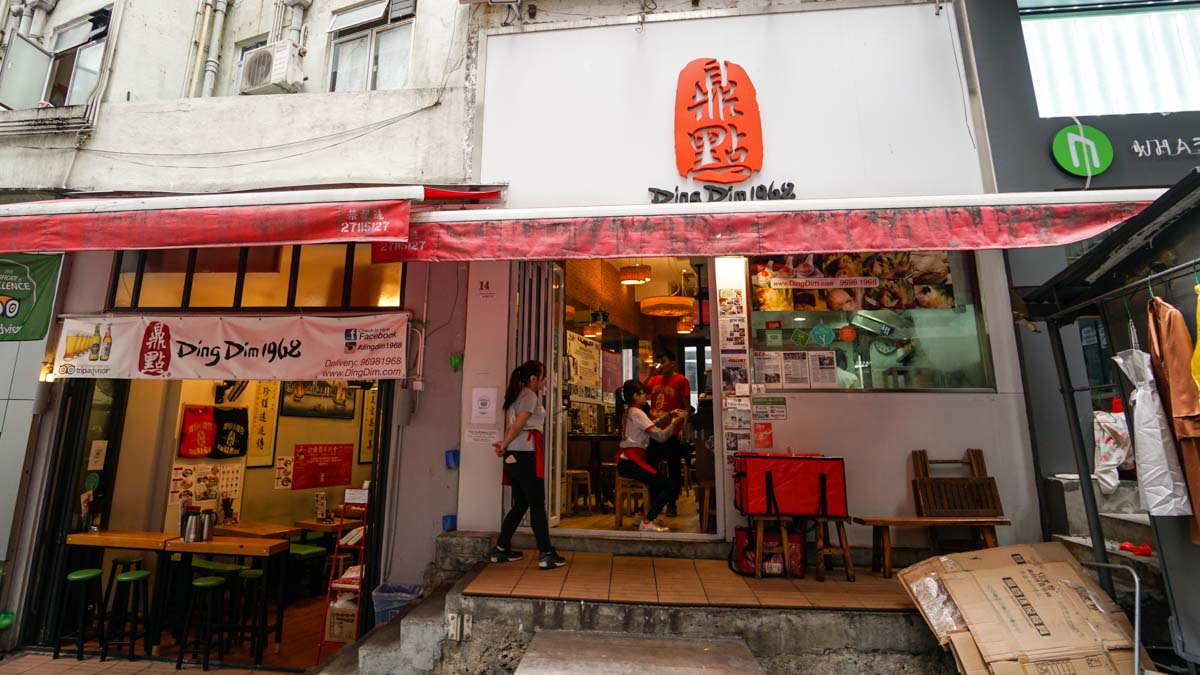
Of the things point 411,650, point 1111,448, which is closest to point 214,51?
point 411,650

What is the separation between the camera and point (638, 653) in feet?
12.1

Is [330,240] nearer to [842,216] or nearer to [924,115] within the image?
[842,216]

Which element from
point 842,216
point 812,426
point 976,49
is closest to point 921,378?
point 812,426

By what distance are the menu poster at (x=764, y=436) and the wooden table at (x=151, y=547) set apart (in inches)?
238

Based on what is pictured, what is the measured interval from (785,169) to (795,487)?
3.08 metres

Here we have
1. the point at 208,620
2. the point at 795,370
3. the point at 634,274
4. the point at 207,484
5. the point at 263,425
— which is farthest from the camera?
the point at 634,274

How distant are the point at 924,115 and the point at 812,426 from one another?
3270 millimetres

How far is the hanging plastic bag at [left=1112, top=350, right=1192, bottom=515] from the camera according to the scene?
306 cm

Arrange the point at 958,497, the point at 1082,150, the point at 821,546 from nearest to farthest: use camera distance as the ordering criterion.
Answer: the point at 821,546, the point at 958,497, the point at 1082,150

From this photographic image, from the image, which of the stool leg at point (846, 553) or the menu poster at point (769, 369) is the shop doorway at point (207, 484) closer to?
the menu poster at point (769, 369)

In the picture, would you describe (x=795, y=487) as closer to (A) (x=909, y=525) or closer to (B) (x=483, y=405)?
(A) (x=909, y=525)

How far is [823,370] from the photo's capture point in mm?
5648

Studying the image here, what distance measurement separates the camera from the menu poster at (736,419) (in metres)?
5.67

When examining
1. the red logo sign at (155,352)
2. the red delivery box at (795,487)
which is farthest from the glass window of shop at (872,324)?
the red logo sign at (155,352)
